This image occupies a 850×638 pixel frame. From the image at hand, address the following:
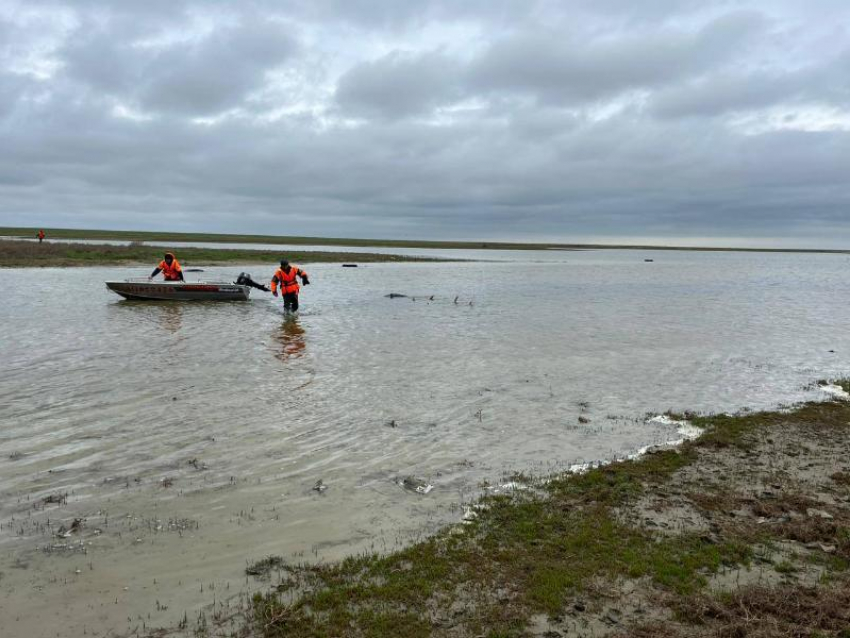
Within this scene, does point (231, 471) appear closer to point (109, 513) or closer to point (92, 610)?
point (109, 513)

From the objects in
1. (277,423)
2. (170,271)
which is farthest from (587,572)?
(170,271)

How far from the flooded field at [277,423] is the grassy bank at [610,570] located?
0.59 metres

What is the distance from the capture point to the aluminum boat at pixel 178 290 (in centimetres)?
2812

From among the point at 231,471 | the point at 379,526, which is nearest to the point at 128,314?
the point at 231,471

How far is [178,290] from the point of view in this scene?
93.9ft

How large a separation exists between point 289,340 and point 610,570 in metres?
15.3

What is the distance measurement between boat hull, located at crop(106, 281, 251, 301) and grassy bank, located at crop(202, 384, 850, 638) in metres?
24.6

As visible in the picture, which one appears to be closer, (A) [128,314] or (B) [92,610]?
(B) [92,610]

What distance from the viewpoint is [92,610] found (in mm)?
4777

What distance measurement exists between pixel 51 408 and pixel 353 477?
620cm

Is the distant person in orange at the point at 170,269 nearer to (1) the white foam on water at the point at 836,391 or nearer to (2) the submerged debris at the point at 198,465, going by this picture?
(2) the submerged debris at the point at 198,465

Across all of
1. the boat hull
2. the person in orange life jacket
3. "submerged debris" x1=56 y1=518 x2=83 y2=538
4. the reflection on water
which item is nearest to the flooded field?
"submerged debris" x1=56 y1=518 x2=83 y2=538

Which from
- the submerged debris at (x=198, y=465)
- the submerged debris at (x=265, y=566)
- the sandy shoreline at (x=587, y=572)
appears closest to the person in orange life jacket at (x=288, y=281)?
the submerged debris at (x=198, y=465)

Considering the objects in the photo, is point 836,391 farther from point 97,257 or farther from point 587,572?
point 97,257
